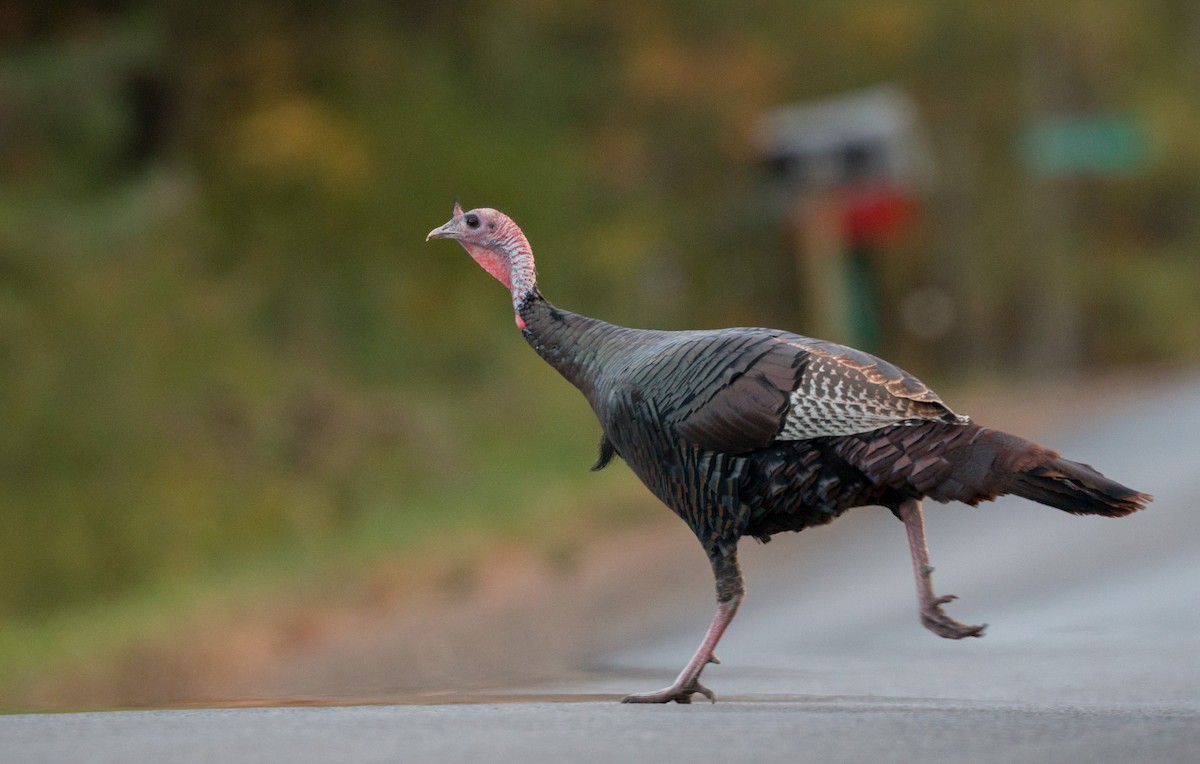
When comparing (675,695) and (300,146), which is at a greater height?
(300,146)

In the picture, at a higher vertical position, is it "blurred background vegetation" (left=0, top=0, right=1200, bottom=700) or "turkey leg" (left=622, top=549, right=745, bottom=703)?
"blurred background vegetation" (left=0, top=0, right=1200, bottom=700)

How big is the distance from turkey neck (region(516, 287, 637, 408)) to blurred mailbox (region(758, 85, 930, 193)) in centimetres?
1828

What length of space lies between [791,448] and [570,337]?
1.06 metres

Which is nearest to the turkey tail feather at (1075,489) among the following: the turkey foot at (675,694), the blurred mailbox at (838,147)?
the turkey foot at (675,694)

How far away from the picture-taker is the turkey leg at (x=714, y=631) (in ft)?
18.6

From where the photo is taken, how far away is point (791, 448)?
5.48 m

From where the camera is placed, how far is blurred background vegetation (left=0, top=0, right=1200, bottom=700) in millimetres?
14711

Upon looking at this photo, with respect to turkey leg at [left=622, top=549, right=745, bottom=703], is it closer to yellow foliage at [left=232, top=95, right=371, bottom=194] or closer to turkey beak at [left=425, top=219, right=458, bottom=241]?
turkey beak at [left=425, top=219, right=458, bottom=241]

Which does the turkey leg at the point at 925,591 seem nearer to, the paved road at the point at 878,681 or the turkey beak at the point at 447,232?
the paved road at the point at 878,681

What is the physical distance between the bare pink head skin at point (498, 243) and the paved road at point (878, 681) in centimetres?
146

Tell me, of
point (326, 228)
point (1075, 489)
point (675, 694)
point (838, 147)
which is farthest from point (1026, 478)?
point (838, 147)

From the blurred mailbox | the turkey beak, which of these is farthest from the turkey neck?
the blurred mailbox

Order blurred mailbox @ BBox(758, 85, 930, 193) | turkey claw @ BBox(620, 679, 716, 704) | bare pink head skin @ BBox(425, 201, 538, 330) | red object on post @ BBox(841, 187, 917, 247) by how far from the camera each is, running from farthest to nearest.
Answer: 1. red object on post @ BBox(841, 187, 917, 247)
2. blurred mailbox @ BBox(758, 85, 930, 193)
3. bare pink head skin @ BBox(425, 201, 538, 330)
4. turkey claw @ BBox(620, 679, 716, 704)

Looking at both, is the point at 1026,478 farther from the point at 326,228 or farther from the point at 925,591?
the point at 326,228
